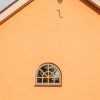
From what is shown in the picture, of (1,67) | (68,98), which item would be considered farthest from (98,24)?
(1,67)

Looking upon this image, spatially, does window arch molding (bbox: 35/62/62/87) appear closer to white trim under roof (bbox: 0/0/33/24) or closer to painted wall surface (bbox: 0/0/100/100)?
painted wall surface (bbox: 0/0/100/100)

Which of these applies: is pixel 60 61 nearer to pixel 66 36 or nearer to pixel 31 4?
pixel 66 36

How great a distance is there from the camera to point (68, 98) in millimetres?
17484

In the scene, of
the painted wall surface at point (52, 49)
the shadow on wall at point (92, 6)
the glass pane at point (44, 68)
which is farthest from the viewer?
the shadow on wall at point (92, 6)

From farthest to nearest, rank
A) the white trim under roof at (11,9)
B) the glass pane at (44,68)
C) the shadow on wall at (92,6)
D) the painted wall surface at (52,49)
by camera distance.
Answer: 1. the shadow on wall at (92,6)
2. the glass pane at (44,68)
3. the white trim under roof at (11,9)
4. the painted wall surface at (52,49)

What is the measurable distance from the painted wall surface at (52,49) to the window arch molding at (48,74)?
0.67ft

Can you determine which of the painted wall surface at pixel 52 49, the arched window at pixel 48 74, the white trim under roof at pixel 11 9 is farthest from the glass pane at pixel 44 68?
the white trim under roof at pixel 11 9

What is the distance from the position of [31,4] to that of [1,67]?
11.5 feet

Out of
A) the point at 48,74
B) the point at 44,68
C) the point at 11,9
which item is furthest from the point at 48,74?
the point at 11,9

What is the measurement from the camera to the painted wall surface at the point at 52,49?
17562mm

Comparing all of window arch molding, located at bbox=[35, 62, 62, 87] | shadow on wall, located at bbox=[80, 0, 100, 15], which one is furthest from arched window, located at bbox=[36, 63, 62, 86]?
shadow on wall, located at bbox=[80, 0, 100, 15]

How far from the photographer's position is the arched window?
58.7 ft

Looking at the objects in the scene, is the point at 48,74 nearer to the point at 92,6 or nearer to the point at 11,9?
the point at 11,9

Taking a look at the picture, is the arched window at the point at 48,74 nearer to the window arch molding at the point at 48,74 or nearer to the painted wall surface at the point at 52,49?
the window arch molding at the point at 48,74
